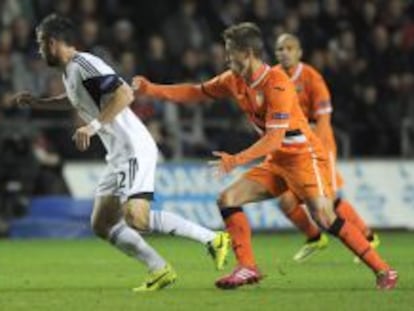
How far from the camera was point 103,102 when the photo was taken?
9531 millimetres

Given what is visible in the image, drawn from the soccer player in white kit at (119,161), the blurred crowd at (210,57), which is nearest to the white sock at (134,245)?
the soccer player in white kit at (119,161)

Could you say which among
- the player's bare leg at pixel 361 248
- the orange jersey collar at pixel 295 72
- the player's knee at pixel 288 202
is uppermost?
the orange jersey collar at pixel 295 72

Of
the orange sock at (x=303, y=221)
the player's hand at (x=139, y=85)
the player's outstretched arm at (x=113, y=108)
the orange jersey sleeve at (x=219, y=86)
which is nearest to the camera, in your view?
the player's outstretched arm at (x=113, y=108)

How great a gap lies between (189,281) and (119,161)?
55.7 inches

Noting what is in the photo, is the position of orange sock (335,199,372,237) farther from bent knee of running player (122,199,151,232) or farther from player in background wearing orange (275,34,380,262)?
bent knee of running player (122,199,151,232)

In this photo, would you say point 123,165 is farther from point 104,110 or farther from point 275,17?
point 275,17

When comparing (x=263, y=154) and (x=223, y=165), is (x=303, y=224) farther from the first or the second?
(x=223, y=165)

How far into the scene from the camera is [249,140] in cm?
1794

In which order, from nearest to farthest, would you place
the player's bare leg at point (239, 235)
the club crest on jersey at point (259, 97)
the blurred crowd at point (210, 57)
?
the player's bare leg at point (239, 235) → the club crest on jersey at point (259, 97) → the blurred crowd at point (210, 57)

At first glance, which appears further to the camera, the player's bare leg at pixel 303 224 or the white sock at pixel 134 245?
the player's bare leg at pixel 303 224

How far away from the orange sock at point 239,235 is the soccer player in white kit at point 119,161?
0.25 m

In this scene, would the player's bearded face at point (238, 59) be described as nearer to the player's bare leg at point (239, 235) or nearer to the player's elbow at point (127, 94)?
the player's elbow at point (127, 94)

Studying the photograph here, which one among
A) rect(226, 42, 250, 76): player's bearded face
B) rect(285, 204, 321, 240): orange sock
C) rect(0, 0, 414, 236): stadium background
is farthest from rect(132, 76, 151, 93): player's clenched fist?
rect(0, 0, 414, 236): stadium background

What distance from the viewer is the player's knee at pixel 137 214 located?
9539 mm
